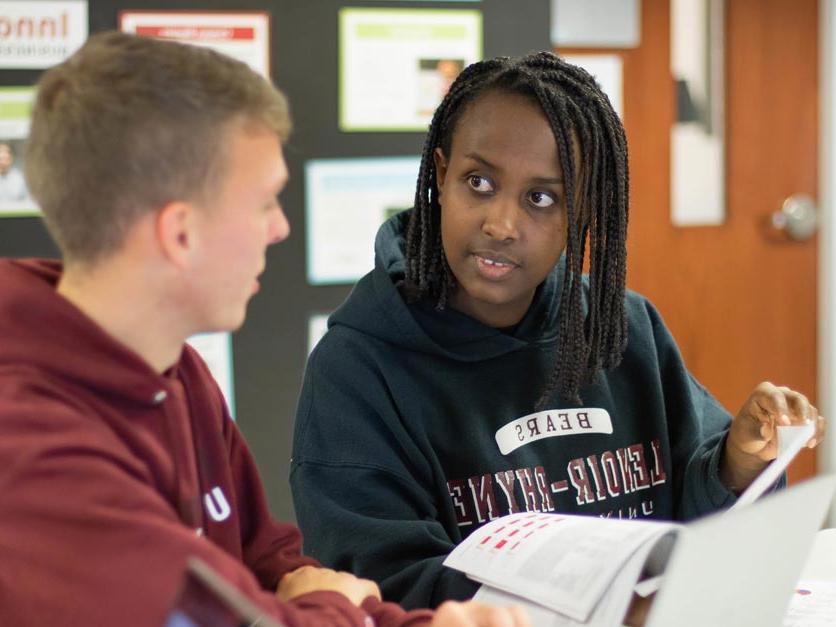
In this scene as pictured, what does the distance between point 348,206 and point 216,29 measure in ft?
1.51

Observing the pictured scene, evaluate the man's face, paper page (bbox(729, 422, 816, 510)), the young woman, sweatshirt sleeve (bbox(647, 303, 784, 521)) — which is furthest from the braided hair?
the man's face

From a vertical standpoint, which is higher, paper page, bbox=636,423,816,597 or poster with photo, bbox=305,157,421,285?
poster with photo, bbox=305,157,421,285

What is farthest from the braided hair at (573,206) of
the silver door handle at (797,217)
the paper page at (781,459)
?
the silver door handle at (797,217)

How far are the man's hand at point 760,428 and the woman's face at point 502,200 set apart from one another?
319mm

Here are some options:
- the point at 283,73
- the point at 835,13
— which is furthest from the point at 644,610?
the point at 835,13

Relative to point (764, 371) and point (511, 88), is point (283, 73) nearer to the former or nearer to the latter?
point (511, 88)

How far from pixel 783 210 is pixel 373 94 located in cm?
165

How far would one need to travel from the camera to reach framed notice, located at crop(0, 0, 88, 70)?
7.22ft

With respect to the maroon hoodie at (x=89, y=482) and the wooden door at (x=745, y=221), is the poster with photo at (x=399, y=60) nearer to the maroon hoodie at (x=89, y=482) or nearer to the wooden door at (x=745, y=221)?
the wooden door at (x=745, y=221)

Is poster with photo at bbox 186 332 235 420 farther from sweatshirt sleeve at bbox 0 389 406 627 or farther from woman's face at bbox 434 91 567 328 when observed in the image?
sweatshirt sleeve at bbox 0 389 406 627

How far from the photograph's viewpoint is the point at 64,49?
223 cm

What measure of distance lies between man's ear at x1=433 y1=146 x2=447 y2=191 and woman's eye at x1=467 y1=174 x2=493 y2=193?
9 centimetres

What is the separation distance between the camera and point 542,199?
4.47 feet

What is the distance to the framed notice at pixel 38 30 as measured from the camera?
2.20 meters
